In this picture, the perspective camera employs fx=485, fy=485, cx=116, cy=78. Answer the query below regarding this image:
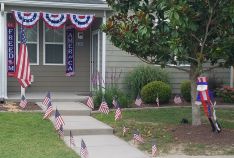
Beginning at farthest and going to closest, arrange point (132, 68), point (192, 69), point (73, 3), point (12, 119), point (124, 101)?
point (132, 68)
point (73, 3)
point (124, 101)
point (12, 119)
point (192, 69)

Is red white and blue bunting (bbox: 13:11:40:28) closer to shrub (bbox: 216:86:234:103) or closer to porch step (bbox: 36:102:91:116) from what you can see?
porch step (bbox: 36:102:91:116)

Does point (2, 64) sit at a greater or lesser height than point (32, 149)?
greater

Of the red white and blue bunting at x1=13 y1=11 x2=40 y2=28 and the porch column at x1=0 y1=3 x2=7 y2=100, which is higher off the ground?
the red white and blue bunting at x1=13 y1=11 x2=40 y2=28

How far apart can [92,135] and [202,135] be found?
255 centimetres

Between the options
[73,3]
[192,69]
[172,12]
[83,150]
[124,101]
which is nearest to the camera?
[83,150]

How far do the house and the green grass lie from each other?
12.0 ft

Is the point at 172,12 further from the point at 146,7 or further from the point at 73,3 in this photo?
the point at 73,3

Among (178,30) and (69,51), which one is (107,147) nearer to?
(178,30)

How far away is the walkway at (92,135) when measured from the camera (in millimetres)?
9500

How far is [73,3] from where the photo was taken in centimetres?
1608

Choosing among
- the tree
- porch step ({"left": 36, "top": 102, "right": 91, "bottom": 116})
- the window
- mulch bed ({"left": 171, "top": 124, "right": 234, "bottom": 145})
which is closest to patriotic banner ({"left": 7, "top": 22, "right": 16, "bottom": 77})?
the window

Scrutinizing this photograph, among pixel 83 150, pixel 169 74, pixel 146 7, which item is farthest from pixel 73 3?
pixel 83 150

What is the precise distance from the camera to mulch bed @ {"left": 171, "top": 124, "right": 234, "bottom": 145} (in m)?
10.3

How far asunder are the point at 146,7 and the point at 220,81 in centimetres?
814
